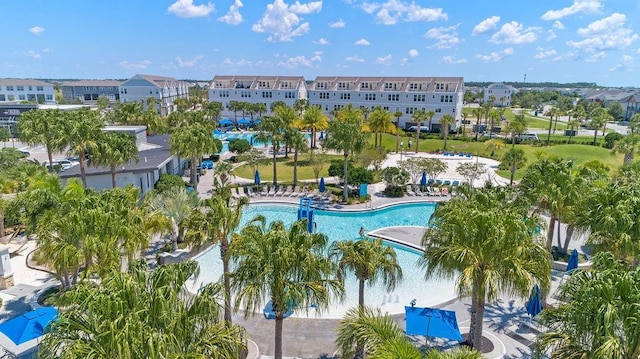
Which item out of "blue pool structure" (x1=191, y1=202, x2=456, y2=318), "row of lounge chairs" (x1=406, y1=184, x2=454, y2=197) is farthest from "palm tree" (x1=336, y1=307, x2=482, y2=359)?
"row of lounge chairs" (x1=406, y1=184, x2=454, y2=197)

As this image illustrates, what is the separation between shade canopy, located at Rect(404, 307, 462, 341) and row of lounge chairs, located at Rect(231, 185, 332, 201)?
23037 mm

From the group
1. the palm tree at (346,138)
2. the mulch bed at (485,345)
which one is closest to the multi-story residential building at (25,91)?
the palm tree at (346,138)

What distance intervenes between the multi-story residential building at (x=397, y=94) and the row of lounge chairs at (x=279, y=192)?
48.4 meters

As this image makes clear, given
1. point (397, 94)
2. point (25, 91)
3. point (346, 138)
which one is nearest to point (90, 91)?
point (25, 91)

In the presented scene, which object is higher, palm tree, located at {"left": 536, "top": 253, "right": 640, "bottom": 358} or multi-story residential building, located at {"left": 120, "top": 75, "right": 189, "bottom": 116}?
multi-story residential building, located at {"left": 120, "top": 75, "right": 189, "bottom": 116}

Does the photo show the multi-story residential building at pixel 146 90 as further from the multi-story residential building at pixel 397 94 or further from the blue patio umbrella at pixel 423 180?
the blue patio umbrella at pixel 423 180

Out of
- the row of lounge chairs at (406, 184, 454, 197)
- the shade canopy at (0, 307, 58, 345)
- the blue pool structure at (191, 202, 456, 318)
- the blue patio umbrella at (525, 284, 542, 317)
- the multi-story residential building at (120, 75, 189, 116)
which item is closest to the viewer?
the shade canopy at (0, 307, 58, 345)

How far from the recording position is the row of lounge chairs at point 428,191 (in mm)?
41094

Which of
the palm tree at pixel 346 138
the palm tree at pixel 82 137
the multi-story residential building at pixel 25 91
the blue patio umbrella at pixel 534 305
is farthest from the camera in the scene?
the multi-story residential building at pixel 25 91

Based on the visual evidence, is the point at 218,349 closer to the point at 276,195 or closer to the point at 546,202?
the point at 546,202

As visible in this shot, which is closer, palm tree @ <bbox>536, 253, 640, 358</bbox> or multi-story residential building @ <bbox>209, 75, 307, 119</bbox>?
palm tree @ <bbox>536, 253, 640, 358</bbox>

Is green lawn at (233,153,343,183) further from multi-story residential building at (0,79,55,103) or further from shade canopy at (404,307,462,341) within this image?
multi-story residential building at (0,79,55,103)

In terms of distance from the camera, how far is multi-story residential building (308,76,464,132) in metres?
81.4

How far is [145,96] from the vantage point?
104375 millimetres
